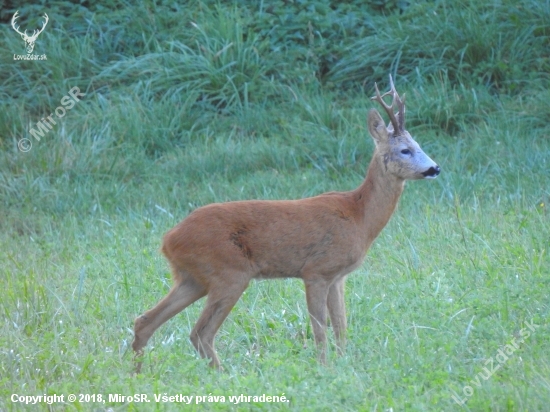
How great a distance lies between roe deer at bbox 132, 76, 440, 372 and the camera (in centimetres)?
572

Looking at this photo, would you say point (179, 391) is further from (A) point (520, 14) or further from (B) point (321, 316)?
(A) point (520, 14)

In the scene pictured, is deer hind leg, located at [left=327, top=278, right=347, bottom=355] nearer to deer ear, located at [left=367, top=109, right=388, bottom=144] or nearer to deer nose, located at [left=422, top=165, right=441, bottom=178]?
deer nose, located at [left=422, top=165, right=441, bottom=178]

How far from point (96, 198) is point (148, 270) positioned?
264 centimetres

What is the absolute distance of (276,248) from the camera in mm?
5934

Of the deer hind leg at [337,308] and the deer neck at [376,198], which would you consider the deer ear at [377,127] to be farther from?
the deer hind leg at [337,308]

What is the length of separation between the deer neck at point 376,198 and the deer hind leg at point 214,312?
1011mm

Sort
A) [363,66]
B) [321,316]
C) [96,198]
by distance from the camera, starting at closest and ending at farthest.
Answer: [321,316], [96,198], [363,66]

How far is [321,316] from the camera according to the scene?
5.86m

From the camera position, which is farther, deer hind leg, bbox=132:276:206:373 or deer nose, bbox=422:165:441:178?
deer nose, bbox=422:165:441:178

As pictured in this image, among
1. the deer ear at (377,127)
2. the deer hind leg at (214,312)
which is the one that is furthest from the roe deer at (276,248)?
the deer ear at (377,127)

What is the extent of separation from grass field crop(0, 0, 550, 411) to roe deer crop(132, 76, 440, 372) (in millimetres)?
202

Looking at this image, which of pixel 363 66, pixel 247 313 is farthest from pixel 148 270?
pixel 363 66

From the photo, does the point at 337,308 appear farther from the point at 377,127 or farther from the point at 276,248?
the point at 377,127

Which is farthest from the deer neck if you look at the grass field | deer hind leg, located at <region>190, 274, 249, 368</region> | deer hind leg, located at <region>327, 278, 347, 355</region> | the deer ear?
deer hind leg, located at <region>190, 274, 249, 368</region>
